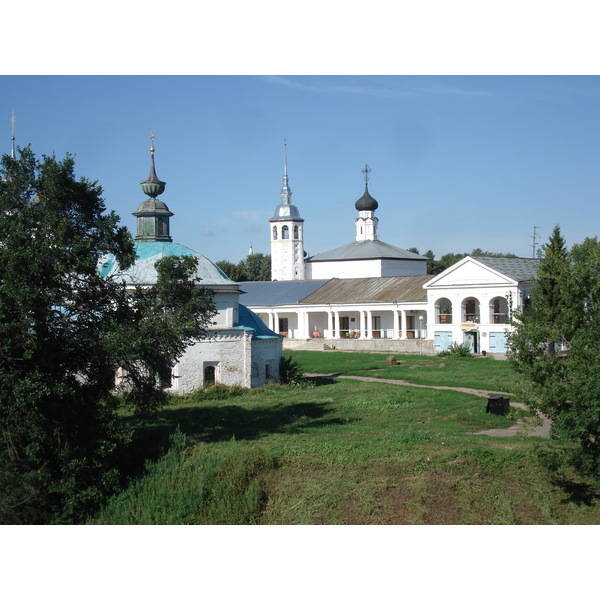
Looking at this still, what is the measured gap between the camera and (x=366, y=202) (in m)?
77.2

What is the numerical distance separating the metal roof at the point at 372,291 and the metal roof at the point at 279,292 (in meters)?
1.16

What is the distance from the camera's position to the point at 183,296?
18.8m

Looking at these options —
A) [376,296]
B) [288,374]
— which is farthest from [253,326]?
[376,296]

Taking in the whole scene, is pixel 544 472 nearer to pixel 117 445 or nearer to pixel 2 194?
pixel 117 445

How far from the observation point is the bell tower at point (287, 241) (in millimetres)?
79250

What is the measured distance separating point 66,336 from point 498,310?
123 ft

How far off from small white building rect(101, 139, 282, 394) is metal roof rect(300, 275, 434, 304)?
77.0 feet

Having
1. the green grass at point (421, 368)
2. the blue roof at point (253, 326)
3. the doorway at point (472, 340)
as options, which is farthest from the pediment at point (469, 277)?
the blue roof at point (253, 326)

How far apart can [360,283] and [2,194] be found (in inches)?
1772

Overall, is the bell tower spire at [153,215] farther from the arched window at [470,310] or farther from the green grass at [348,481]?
the arched window at [470,310]

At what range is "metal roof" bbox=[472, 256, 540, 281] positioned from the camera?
154ft

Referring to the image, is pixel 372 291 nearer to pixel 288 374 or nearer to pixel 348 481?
pixel 288 374

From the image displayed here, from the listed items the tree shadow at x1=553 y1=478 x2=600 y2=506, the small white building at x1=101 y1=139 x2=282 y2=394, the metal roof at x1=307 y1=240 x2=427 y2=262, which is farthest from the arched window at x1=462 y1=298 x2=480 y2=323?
the tree shadow at x1=553 y1=478 x2=600 y2=506

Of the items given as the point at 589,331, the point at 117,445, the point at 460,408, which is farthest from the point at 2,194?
the point at 460,408
